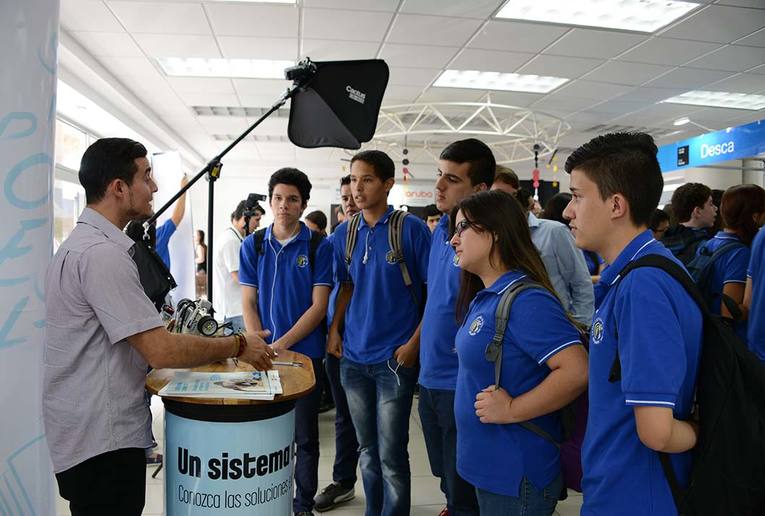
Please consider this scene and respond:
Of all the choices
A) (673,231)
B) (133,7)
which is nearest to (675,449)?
(673,231)

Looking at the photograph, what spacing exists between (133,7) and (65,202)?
3.39 m

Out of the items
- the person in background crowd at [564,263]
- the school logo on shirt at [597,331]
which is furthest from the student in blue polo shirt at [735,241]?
the school logo on shirt at [597,331]

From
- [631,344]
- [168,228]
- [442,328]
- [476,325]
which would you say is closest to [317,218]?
[168,228]

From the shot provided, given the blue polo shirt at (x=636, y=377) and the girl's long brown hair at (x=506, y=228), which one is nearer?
the blue polo shirt at (x=636, y=377)

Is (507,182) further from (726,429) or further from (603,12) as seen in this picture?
(603,12)

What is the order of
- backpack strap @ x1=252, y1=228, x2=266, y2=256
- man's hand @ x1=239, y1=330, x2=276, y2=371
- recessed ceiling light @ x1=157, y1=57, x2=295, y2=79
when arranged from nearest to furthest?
man's hand @ x1=239, y1=330, x2=276, y2=371 → backpack strap @ x1=252, y1=228, x2=266, y2=256 → recessed ceiling light @ x1=157, y1=57, x2=295, y2=79

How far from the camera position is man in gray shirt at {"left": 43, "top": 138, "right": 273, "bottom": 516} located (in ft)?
4.31

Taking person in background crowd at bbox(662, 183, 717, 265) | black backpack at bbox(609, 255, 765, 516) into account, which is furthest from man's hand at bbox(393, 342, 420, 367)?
person in background crowd at bbox(662, 183, 717, 265)

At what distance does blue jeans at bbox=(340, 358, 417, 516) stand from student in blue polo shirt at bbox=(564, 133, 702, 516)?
41.2 inches

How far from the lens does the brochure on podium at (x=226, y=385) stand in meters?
1.35

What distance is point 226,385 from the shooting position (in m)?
1.45

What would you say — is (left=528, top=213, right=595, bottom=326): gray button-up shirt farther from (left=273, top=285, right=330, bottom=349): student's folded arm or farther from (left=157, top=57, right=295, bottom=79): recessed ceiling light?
(left=157, top=57, right=295, bottom=79): recessed ceiling light

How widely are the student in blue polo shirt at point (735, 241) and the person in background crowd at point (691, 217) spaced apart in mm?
495

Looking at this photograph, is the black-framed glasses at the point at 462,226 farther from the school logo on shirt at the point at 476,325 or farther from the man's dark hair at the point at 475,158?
the man's dark hair at the point at 475,158
